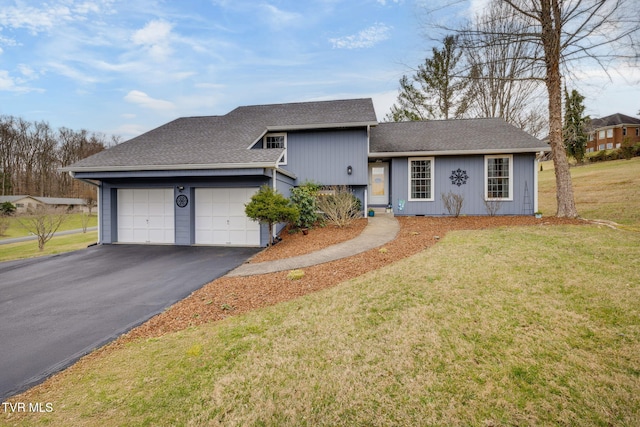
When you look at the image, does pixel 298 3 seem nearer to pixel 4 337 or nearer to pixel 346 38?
pixel 346 38

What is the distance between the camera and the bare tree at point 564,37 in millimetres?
9461

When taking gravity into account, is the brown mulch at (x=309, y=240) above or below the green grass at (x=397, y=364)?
above

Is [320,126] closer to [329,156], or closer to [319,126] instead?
[319,126]

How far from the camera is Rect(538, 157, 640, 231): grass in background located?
11945 millimetres

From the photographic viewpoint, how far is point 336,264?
21.5 feet

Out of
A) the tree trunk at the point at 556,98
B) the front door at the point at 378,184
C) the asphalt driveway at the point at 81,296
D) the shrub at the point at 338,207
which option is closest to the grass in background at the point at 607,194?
the tree trunk at the point at 556,98

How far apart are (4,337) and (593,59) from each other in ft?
55.7

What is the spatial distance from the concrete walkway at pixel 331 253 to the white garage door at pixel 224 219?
2806 mm

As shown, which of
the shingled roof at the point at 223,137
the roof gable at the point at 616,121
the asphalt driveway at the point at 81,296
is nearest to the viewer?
the asphalt driveway at the point at 81,296

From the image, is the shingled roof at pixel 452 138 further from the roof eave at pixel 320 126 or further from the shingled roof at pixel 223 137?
the shingled roof at pixel 223 137

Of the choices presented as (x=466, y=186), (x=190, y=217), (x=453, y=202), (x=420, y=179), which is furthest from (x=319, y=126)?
(x=466, y=186)

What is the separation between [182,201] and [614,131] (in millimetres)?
55082

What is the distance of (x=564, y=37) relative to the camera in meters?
10.6

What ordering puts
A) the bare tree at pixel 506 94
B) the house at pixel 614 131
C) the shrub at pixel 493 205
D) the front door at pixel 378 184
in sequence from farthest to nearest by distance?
the house at pixel 614 131
the bare tree at pixel 506 94
the front door at pixel 378 184
the shrub at pixel 493 205
